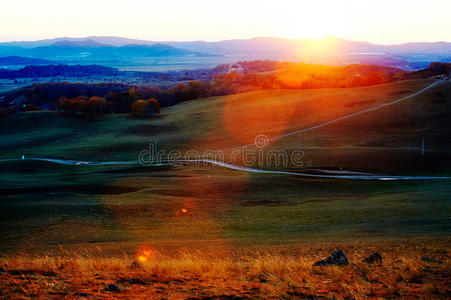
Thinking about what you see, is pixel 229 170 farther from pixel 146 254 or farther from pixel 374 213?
pixel 146 254

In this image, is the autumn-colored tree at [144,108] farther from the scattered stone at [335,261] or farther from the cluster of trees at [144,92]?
the scattered stone at [335,261]

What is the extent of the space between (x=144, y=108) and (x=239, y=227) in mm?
91956

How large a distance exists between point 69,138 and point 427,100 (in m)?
79.1

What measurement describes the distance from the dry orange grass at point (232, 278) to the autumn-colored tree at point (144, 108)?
99546 mm

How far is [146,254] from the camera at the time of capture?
18031 millimetres

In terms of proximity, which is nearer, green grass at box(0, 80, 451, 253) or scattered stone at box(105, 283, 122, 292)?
scattered stone at box(105, 283, 122, 292)

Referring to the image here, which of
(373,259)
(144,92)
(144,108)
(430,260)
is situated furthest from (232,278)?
(144,92)

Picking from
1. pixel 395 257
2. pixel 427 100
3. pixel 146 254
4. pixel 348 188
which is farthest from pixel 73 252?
pixel 427 100

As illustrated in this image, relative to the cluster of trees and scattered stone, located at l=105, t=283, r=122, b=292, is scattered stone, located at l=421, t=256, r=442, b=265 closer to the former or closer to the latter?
scattered stone, located at l=105, t=283, r=122, b=292

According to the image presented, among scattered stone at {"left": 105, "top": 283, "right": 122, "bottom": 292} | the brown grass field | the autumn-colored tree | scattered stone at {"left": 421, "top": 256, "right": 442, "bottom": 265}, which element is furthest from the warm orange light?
the autumn-colored tree

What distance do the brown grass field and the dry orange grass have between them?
52 mm

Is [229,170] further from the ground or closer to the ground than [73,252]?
closer to the ground

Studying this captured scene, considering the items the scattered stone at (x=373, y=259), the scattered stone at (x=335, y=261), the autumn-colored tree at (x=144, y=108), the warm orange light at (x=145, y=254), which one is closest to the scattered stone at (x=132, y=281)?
the warm orange light at (x=145, y=254)

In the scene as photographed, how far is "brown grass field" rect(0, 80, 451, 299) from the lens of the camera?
11.9 m
